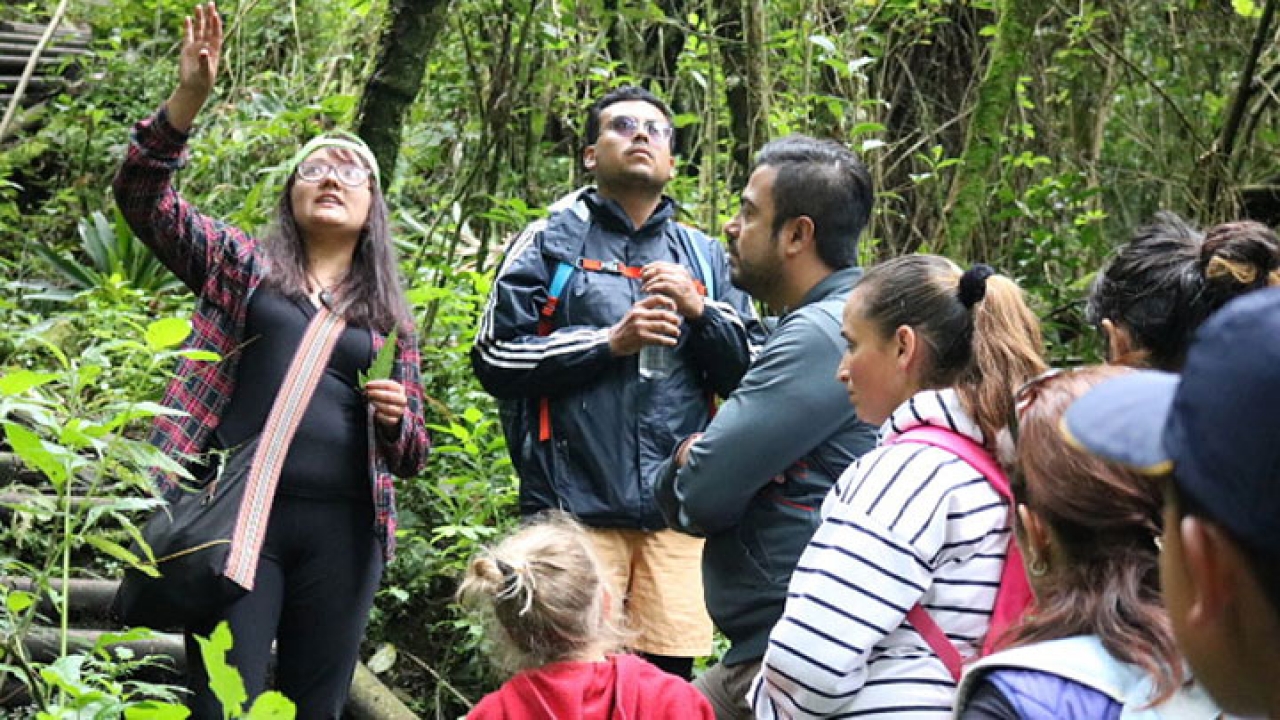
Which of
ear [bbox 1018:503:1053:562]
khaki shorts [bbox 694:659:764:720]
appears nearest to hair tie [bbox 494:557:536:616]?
khaki shorts [bbox 694:659:764:720]

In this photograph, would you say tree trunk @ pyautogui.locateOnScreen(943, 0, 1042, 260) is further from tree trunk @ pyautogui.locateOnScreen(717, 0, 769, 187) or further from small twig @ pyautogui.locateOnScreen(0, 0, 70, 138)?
small twig @ pyautogui.locateOnScreen(0, 0, 70, 138)

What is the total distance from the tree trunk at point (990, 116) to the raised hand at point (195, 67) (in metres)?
3.54

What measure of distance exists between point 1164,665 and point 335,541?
2557 millimetres

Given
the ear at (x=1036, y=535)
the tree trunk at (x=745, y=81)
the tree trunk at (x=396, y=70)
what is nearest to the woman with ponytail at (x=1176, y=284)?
the ear at (x=1036, y=535)

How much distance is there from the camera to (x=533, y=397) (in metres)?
4.40

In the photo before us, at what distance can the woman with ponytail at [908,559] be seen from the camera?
2.60 meters

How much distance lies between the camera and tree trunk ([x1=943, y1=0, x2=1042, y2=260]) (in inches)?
257

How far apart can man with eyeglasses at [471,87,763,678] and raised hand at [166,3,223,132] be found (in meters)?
1.02

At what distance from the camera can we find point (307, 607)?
406cm

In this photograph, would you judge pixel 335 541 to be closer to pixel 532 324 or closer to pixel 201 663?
pixel 201 663

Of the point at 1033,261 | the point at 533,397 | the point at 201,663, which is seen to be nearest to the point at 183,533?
the point at 201,663

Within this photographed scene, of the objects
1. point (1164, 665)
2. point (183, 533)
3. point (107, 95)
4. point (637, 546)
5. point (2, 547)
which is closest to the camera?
point (1164, 665)

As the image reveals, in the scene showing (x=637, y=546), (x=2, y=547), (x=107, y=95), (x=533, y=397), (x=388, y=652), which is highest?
(x=107, y=95)

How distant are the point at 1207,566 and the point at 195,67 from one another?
11.2 feet
